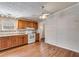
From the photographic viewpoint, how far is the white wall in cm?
448

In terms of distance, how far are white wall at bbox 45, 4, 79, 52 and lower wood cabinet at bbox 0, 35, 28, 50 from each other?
1.99 meters

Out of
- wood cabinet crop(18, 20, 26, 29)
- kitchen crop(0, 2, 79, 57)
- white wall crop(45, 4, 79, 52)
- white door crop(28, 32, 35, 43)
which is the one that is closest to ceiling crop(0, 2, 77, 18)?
kitchen crop(0, 2, 79, 57)

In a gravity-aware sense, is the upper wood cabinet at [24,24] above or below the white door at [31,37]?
above

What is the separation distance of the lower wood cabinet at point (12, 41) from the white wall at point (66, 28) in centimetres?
199

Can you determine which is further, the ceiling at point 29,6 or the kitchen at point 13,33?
the kitchen at point 13,33

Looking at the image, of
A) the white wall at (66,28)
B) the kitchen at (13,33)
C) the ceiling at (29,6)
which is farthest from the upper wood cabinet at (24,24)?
the ceiling at (29,6)

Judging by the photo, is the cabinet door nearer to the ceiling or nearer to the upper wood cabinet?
the ceiling

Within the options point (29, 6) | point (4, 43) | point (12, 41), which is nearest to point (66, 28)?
point (29, 6)

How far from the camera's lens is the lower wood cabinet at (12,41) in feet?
15.9

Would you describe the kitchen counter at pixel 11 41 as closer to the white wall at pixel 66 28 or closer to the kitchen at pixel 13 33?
the kitchen at pixel 13 33

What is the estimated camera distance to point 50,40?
698 cm

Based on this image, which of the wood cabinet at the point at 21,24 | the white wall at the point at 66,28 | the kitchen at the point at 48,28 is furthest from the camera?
the wood cabinet at the point at 21,24

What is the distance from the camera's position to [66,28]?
5117 millimetres

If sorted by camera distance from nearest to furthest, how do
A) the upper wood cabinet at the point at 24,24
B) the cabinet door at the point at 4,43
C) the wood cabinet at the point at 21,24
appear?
the cabinet door at the point at 4,43 → the wood cabinet at the point at 21,24 → the upper wood cabinet at the point at 24,24
